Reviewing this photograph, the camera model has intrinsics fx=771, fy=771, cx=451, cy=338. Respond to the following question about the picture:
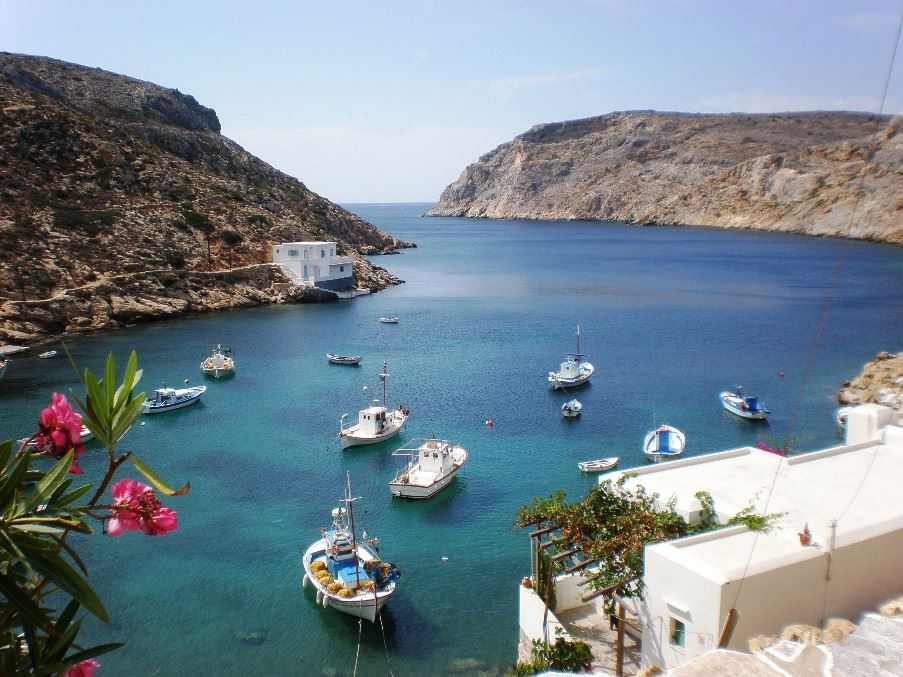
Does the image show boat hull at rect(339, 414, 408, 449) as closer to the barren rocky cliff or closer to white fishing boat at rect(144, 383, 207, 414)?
white fishing boat at rect(144, 383, 207, 414)

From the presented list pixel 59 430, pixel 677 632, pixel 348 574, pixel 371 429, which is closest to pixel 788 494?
pixel 677 632

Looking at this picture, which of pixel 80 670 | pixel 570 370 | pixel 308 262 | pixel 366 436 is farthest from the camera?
pixel 308 262

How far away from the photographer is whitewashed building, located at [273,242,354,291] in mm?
79375

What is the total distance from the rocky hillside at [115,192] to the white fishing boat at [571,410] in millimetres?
41843

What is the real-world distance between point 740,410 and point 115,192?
65.8 metres

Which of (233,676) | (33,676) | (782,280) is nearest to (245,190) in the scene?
(782,280)

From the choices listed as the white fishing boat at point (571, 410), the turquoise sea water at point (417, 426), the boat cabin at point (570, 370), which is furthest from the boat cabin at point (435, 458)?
the boat cabin at point (570, 370)

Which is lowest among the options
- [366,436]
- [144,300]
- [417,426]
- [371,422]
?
[144,300]

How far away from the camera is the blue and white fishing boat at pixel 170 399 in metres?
40.0

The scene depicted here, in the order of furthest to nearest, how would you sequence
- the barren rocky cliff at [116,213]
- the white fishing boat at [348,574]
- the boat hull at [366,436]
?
1. the barren rocky cliff at [116,213]
2. the boat hull at [366,436]
3. the white fishing boat at [348,574]

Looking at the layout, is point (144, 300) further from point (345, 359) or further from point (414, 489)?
point (414, 489)

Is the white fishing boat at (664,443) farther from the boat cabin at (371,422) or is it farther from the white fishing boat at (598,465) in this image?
the boat cabin at (371,422)

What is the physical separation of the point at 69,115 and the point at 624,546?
8646cm

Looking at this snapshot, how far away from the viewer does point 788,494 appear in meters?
15.0
